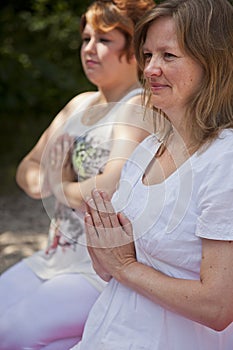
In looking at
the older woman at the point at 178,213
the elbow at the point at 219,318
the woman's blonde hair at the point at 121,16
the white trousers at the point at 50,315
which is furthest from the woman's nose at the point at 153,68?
the white trousers at the point at 50,315

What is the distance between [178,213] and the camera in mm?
1688

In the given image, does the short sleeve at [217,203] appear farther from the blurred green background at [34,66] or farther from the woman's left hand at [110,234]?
the blurred green background at [34,66]

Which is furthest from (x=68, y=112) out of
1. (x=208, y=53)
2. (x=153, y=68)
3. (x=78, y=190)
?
(x=208, y=53)

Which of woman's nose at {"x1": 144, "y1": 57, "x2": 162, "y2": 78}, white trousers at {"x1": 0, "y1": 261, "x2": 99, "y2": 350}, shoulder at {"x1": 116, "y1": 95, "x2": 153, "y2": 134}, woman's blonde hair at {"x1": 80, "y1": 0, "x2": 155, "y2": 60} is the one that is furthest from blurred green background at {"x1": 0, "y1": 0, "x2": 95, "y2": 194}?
woman's nose at {"x1": 144, "y1": 57, "x2": 162, "y2": 78}

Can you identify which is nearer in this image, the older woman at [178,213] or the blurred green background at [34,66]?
the older woman at [178,213]

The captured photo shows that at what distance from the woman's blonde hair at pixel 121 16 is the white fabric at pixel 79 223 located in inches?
8.1

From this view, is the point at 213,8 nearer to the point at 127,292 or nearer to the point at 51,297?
the point at 127,292

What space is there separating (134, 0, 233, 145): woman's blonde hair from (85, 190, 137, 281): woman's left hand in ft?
0.95

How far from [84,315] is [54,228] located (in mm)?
446

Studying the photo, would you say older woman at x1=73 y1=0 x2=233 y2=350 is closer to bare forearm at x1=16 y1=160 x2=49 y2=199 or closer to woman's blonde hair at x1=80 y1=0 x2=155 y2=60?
woman's blonde hair at x1=80 y1=0 x2=155 y2=60

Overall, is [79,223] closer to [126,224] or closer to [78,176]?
[78,176]

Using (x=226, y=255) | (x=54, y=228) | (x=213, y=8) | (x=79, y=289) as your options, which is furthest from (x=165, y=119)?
(x=54, y=228)

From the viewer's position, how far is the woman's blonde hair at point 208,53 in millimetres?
1703

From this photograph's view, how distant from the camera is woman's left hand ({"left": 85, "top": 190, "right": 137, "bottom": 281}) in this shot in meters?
1.82
